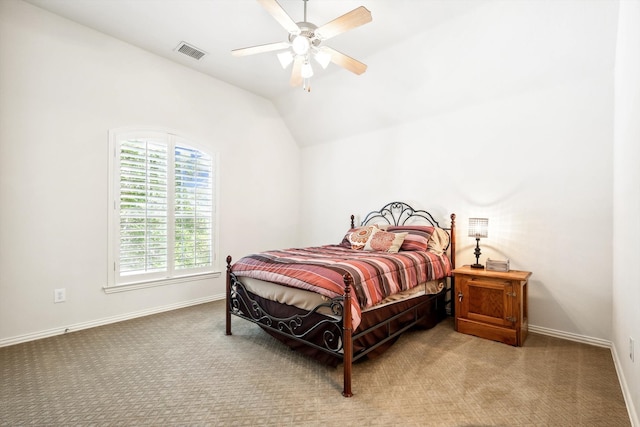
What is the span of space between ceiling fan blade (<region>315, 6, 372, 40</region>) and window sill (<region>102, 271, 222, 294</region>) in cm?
325

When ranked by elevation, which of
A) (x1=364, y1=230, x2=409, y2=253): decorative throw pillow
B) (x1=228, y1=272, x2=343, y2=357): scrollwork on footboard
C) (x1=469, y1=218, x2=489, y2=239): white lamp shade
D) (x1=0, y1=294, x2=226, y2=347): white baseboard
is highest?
(x1=469, y1=218, x2=489, y2=239): white lamp shade

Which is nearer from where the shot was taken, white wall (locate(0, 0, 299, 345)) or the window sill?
white wall (locate(0, 0, 299, 345))

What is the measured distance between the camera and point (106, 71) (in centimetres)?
336

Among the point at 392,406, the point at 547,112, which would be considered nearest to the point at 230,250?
the point at 392,406

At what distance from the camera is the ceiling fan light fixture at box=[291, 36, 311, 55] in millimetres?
2416

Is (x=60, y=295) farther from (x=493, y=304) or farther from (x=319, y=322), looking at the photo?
(x=493, y=304)

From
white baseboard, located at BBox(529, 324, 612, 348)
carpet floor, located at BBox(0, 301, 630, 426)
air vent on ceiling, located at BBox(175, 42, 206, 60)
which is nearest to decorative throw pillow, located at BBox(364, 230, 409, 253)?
carpet floor, located at BBox(0, 301, 630, 426)

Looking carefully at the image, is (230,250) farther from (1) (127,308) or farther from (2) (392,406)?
(2) (392,406)

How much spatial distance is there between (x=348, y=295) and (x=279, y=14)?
2.06 metres

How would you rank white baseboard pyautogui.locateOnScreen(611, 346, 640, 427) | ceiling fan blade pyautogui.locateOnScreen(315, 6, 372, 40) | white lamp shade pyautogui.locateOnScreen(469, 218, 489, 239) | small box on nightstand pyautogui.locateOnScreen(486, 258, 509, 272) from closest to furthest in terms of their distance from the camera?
white baseboard pyautogui.locateOnScreen(611, 346, 640, 427) → ceiling fan blade pyautogui.locateOnScreen(315, 6, 372, 40) → small box on nightstand pyautogui.locateOnScreen(486, 258, 509, 272) → white lamp shade pyautogui.locateOnScreen(469, 218, 489, 239)

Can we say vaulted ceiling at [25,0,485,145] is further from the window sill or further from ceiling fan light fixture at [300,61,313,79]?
the window sill

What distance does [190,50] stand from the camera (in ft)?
11.9

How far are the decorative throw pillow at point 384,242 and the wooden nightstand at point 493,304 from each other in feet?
2.13

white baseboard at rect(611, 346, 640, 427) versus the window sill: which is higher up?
the window sill
